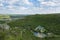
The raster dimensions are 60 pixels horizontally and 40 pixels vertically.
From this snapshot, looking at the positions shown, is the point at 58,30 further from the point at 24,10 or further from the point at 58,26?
the point at 24,10

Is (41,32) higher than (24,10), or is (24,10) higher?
(24,10)

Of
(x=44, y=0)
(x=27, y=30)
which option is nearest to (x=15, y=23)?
(x=27, y=30)

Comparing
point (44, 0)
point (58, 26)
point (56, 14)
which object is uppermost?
point (44, 0)
